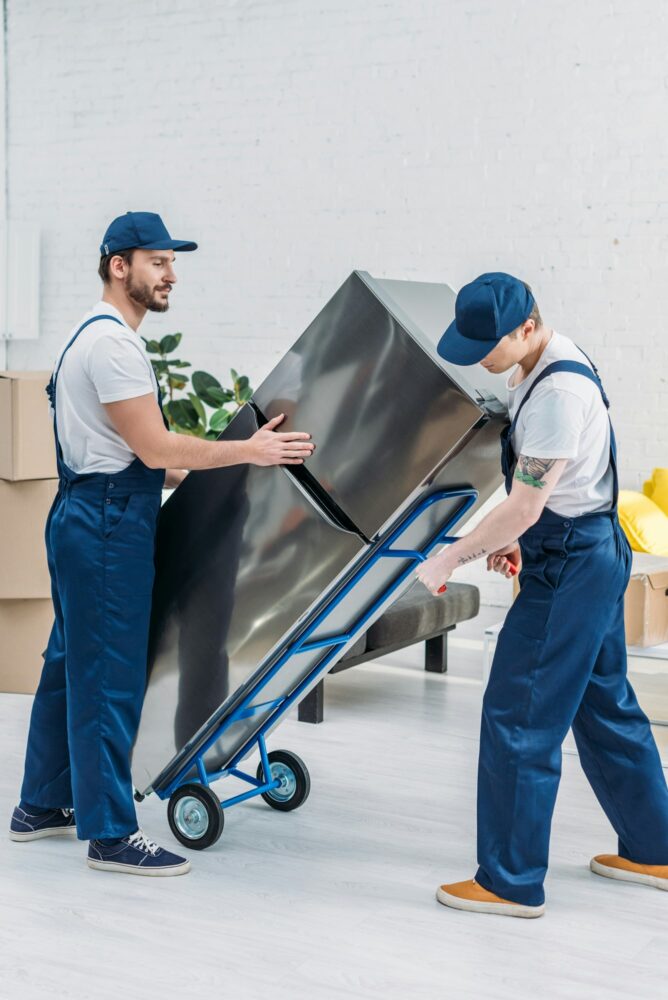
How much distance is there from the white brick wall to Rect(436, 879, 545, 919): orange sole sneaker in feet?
10.8

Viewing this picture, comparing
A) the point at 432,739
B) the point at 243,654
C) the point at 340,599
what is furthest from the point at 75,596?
the point at 432,739

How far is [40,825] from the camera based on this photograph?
8.96 ft

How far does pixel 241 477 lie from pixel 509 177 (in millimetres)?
3520

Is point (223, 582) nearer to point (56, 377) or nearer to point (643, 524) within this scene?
point (56, 377)

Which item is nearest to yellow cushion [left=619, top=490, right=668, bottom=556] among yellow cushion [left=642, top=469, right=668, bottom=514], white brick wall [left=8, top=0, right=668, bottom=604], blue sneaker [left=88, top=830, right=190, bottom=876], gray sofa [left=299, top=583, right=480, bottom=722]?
yellow cushion [left=642, top=469, right=668, bottom=514]

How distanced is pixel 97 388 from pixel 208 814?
99 cm

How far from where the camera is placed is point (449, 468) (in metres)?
2.29

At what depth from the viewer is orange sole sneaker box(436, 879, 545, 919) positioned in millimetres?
2332

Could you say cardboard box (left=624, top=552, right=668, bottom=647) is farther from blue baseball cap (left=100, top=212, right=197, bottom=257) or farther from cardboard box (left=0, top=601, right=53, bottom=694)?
cardboard box (left=0, top=601, right=53, bottom=694)

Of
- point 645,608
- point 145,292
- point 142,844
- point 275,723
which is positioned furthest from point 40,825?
point 645,608

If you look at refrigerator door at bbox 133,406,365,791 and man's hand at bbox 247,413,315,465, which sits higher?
man's hand at bbox 247,413,315,465

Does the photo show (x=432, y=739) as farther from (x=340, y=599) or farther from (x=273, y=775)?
(x=340, y=599)

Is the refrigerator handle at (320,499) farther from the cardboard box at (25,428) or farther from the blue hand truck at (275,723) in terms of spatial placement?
the cardboard box at (25,428)

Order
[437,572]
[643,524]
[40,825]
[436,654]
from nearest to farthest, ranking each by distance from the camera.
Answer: [437,572] → [40,825] → [436,654] → [643,524]
